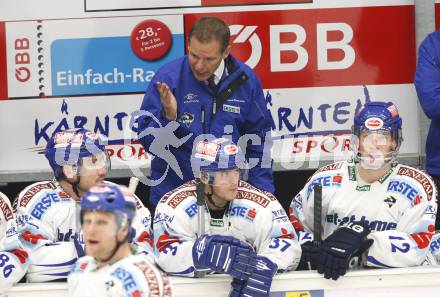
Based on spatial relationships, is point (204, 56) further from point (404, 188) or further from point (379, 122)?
point (404, 188)

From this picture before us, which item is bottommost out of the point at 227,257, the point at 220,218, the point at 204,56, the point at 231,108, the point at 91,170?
the point at 227,257

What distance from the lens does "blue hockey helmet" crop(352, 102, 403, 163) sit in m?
5.84

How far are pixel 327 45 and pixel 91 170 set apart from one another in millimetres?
1814

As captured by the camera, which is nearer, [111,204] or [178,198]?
[111,204]

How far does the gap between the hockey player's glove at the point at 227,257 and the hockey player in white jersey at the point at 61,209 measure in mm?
406

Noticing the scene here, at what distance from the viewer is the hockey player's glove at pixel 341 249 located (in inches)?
216

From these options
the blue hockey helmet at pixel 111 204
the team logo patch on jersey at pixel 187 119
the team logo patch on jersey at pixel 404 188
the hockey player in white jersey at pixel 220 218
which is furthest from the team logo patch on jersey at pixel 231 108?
the blue hockey helmet at pixel 111 204

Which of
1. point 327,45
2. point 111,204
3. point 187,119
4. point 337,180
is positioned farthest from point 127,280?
point 327,45

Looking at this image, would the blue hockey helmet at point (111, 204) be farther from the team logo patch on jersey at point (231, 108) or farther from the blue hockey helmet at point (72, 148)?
the team logo patch on jersey at point (231, 108)

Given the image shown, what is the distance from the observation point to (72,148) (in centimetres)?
583

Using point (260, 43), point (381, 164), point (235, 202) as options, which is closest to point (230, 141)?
point (235, 202)

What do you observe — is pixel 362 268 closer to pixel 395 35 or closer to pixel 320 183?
pixel 320 183

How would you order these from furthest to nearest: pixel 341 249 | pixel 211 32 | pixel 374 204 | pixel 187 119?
1. pixel 187 119
2. pixel 211 32
3. pixel 374 204
4. pixel 341 249

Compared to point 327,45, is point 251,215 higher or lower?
lower
